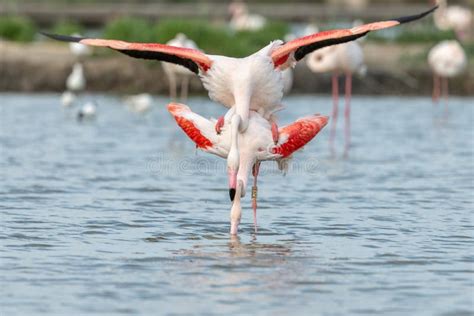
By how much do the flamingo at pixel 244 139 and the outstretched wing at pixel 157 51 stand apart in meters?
0.36

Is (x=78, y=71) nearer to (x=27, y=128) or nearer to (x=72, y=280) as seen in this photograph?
(x=27, y=128)

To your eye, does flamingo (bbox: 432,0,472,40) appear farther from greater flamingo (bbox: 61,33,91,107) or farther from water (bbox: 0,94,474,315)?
water (bbox: 0,94,474,315)

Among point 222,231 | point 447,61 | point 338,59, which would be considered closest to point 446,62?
point 447,61

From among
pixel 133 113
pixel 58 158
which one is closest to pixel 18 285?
pixel 58 158

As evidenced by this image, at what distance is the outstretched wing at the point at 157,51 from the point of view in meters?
8.62

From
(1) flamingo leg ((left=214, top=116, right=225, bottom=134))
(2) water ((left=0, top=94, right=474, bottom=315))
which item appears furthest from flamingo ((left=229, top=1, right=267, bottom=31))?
(1) flamingo leg ((left=214, top=116, right=225, bottom=134))

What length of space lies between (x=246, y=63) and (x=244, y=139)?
1.94 feet

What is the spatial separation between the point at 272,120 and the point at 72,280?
245 centimetres

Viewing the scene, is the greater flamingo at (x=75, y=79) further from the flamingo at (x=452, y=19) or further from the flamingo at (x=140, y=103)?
the flamingo at (x=452, y=19)

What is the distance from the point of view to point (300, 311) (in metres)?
6.35

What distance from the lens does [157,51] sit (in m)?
8.66

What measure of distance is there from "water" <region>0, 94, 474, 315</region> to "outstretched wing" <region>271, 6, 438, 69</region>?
125cm

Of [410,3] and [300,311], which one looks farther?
[410,3]

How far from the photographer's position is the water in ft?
21.9
